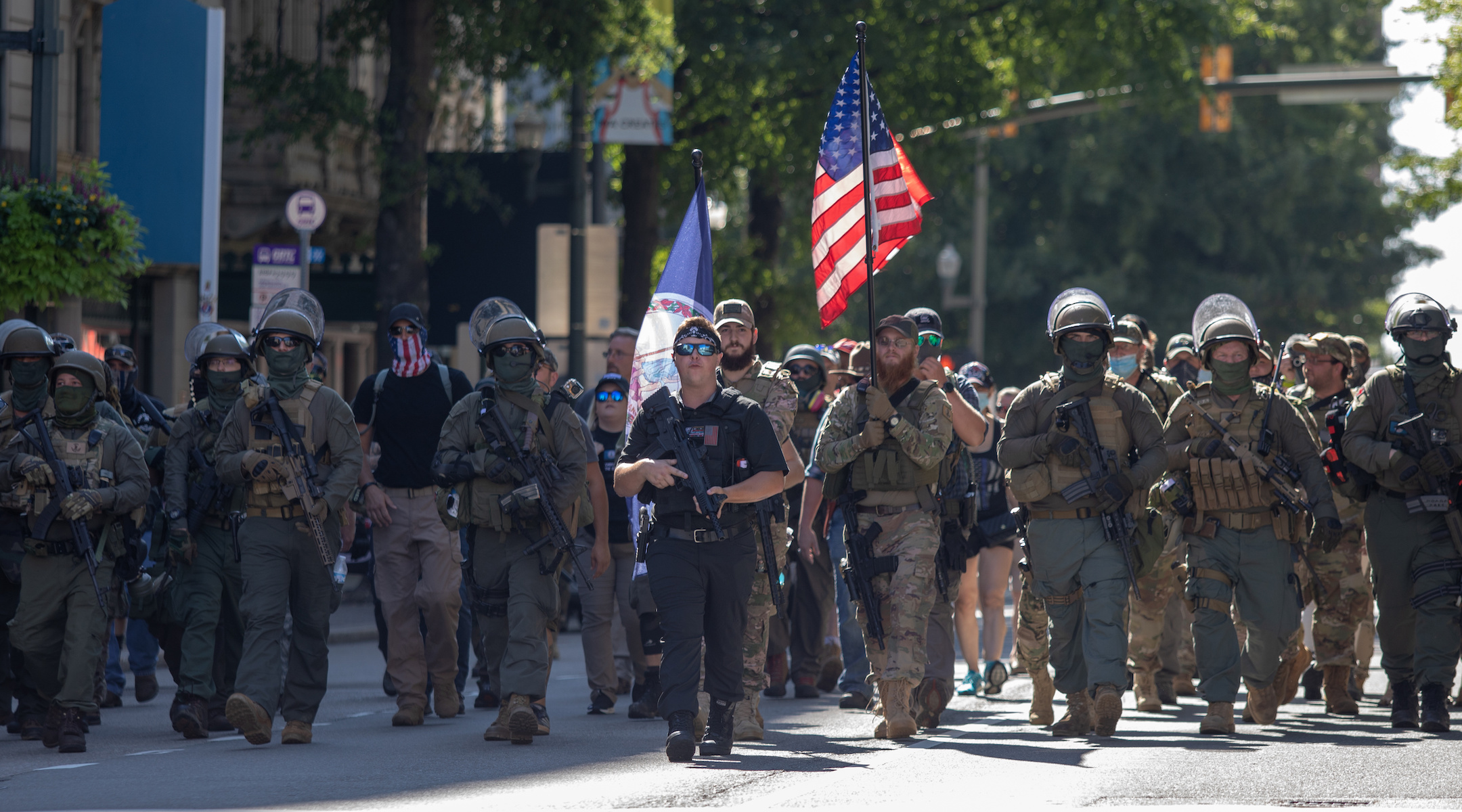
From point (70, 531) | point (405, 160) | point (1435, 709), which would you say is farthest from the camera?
point (405, 160)

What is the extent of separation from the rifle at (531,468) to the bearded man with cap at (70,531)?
1.78 meters

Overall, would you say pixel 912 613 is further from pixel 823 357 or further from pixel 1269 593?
pixel 823 357

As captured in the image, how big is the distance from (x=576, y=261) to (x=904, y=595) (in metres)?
10.9

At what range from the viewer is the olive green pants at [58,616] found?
943 cm

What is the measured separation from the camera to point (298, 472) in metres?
9.43

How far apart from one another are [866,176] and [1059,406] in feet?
5.72

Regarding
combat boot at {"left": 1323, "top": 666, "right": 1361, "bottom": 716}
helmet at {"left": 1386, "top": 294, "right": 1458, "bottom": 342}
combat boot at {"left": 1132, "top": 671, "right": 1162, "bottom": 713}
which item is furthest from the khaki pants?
helmet at {"left": 1386, "top": 294, "right": 1458, "bottom": 342}

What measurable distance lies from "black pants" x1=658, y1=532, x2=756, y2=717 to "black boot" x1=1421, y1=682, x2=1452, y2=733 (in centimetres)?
365

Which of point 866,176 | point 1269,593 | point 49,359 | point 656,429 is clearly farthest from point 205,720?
point 1269,593

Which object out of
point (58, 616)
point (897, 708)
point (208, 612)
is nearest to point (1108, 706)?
point (897, 708)

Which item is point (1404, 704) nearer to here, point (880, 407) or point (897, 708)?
point (897, 708)

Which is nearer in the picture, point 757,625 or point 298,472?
point 757,625

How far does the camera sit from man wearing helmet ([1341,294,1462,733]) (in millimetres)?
10000

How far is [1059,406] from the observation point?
9531 millimetres
